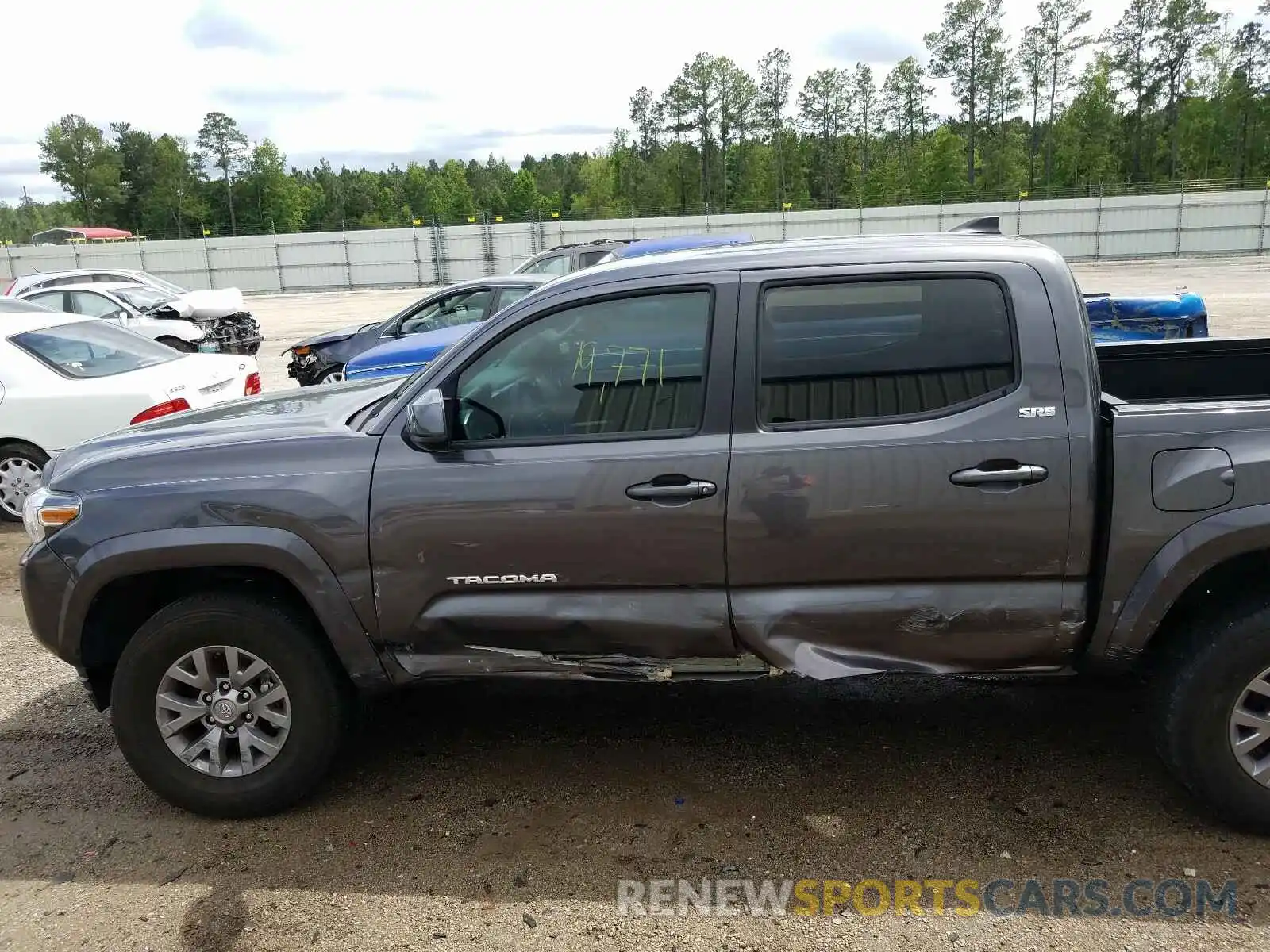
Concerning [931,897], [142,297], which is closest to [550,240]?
[142,297]

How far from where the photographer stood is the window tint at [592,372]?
11.2 feet

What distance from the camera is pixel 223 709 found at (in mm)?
3570

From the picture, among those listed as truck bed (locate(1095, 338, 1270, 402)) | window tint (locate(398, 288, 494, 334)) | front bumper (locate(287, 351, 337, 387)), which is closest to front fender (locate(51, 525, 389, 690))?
truck bed (locate(1095, 338, 1270, 402))

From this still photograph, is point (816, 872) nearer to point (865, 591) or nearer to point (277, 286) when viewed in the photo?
point (865, 591)

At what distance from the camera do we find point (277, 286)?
41625 millimetres

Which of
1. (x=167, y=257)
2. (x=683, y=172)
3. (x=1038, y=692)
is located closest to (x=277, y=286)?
(x=167, y=257)

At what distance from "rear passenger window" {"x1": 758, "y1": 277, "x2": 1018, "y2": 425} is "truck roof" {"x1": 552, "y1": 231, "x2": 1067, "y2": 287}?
9 cm

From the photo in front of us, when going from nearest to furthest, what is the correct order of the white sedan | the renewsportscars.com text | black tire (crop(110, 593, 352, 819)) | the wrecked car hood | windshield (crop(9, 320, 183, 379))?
1. the renewsportscars.com text
2. black tire (crop(110, 593, 352, 819))
3. the white sedan
4. windshield (crop(9, 320, 183, 379))
5. the wrecked car hood

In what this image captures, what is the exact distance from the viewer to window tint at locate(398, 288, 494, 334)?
11000 mm

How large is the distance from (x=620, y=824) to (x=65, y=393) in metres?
6.04

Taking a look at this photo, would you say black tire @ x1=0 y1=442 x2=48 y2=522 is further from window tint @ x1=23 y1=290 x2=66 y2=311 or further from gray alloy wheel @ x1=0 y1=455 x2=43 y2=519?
window tint @ x1=23 y1=290 x2=66 y2=311

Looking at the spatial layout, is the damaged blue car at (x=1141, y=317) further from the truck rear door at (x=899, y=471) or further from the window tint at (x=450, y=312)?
the window tint at (x=450, y=312)

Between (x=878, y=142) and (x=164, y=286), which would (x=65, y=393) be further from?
(x=878, y=142)

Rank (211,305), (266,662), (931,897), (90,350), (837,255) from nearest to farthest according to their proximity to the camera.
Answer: (931,897), (837,255), (266,662), (90,350), (211,305)
